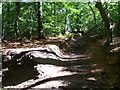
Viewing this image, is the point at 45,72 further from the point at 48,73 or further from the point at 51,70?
the point at 51,70

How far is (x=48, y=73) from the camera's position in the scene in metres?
9.59

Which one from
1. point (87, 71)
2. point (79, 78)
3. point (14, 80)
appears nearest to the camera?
point (79, 78)

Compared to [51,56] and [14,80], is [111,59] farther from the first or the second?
[14,80]

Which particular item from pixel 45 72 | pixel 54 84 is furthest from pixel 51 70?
pixel 54 84

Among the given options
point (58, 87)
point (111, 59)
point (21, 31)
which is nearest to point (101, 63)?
point (111, 59)

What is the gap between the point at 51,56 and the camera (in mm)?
12312

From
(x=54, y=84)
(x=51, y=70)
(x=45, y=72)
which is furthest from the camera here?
(x=51, y=70)

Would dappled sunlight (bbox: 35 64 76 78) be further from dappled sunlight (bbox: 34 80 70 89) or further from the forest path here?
dappled sunlight (bbox: 34 80 70 89)

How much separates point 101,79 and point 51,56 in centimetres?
412

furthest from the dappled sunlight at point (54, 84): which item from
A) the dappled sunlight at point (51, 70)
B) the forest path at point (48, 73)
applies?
the dappled sunlight at point (51, 70)

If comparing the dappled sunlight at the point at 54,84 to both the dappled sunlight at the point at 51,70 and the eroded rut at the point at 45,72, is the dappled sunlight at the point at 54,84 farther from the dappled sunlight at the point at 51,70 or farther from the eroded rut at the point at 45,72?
the dappled sunlight at the point at 51,70

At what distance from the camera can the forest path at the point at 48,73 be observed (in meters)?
8.01

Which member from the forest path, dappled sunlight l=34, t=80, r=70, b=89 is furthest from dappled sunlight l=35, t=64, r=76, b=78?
dappled sunlight l=34, t=80, r=70, b=89

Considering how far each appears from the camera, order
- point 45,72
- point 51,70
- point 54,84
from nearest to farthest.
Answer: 1. point 54,84
2. point 45,72
3. point 51,70
